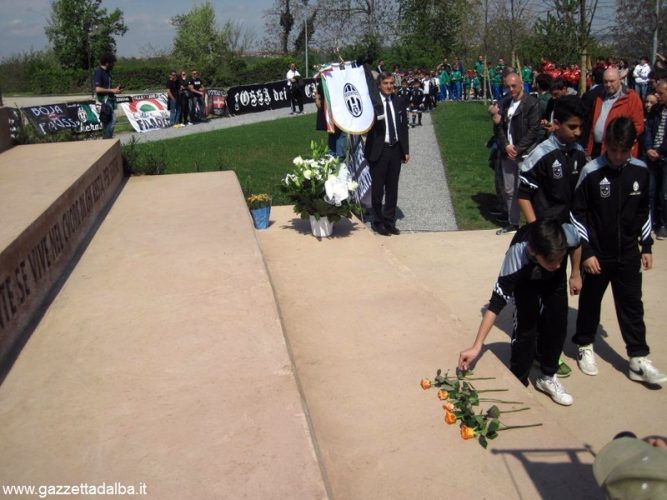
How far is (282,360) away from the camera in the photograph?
135 inches

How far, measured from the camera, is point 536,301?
4.12 metres

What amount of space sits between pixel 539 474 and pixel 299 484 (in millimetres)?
1302

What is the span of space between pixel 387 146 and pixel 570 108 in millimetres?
3556

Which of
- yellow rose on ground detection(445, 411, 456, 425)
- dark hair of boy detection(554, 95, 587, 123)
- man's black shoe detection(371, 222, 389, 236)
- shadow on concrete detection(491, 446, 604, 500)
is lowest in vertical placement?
man's black shoe detection(371, 222, 389, 236)

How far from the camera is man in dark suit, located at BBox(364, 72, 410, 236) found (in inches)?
310

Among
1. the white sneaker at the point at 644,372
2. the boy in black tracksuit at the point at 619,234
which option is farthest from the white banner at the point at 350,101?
the white sneaker at the point at 644,372

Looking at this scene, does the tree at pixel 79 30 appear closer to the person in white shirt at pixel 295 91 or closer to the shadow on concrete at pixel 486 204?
the person in white shirt at pixel 295 91

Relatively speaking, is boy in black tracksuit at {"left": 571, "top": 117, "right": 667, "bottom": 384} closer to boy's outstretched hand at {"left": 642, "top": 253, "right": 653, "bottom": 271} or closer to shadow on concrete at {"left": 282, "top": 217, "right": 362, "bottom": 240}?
boy's outstretched hand at {"left": 642, "top": 253, "right": 653, "bottom": 271}

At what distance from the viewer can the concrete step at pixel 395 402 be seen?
307cm

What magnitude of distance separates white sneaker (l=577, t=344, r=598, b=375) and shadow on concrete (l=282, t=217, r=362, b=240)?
3014 millimetres

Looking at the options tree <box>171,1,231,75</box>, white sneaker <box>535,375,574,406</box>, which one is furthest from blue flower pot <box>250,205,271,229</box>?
tree <box>171,1,231,75</box>

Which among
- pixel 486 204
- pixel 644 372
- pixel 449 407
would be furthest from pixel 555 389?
pixel 486 204

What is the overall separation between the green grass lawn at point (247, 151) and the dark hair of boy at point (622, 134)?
5.88 meters

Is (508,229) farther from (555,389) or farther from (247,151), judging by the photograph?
(247,151)
